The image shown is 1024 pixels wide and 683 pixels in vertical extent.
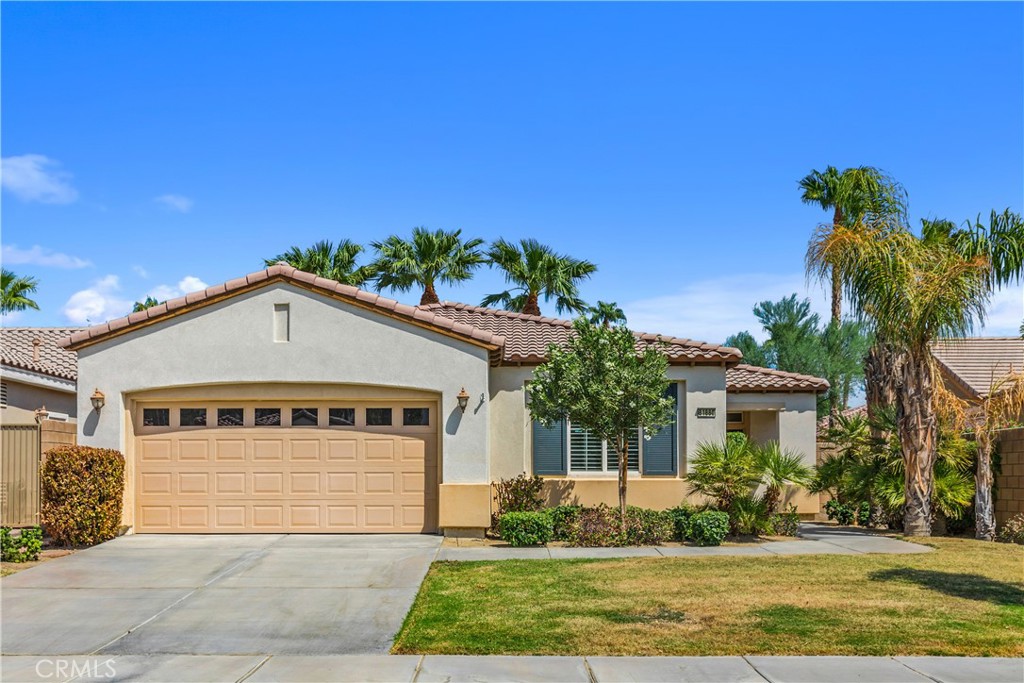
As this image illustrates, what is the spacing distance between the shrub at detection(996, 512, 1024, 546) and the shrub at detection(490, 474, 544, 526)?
8.25m

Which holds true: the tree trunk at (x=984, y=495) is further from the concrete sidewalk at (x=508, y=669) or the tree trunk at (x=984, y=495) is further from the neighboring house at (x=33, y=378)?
the neighboring house at (x=33, y=378)

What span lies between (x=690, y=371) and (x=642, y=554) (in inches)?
207

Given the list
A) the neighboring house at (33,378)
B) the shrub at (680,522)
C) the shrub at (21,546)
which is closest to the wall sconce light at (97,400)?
the shrub at (21,546)

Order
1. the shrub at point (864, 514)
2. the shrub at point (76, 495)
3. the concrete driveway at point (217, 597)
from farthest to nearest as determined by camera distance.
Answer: the shrub at point (864, 514)
the shrub at point (76, 495)
the concrete driveway at point (217, 597)

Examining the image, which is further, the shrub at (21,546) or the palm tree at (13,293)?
the palm tree at (13,293)

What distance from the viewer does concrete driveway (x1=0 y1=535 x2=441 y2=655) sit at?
9078 millimetres

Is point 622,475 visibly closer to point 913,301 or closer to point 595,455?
point 595,455

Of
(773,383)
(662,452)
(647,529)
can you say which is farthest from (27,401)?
(773,383)

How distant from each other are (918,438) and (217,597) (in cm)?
1211

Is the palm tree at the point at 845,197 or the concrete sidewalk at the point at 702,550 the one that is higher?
the palm tree at the point at 845,197

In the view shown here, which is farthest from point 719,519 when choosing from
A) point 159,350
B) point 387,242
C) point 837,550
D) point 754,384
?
point 387,242

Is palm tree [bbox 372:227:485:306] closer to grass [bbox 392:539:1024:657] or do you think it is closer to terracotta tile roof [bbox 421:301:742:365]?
terracotta tile roof [bbox 421:301:742:365]

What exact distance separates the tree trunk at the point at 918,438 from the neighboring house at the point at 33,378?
17.3 metres

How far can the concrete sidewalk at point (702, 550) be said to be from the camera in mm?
14219
